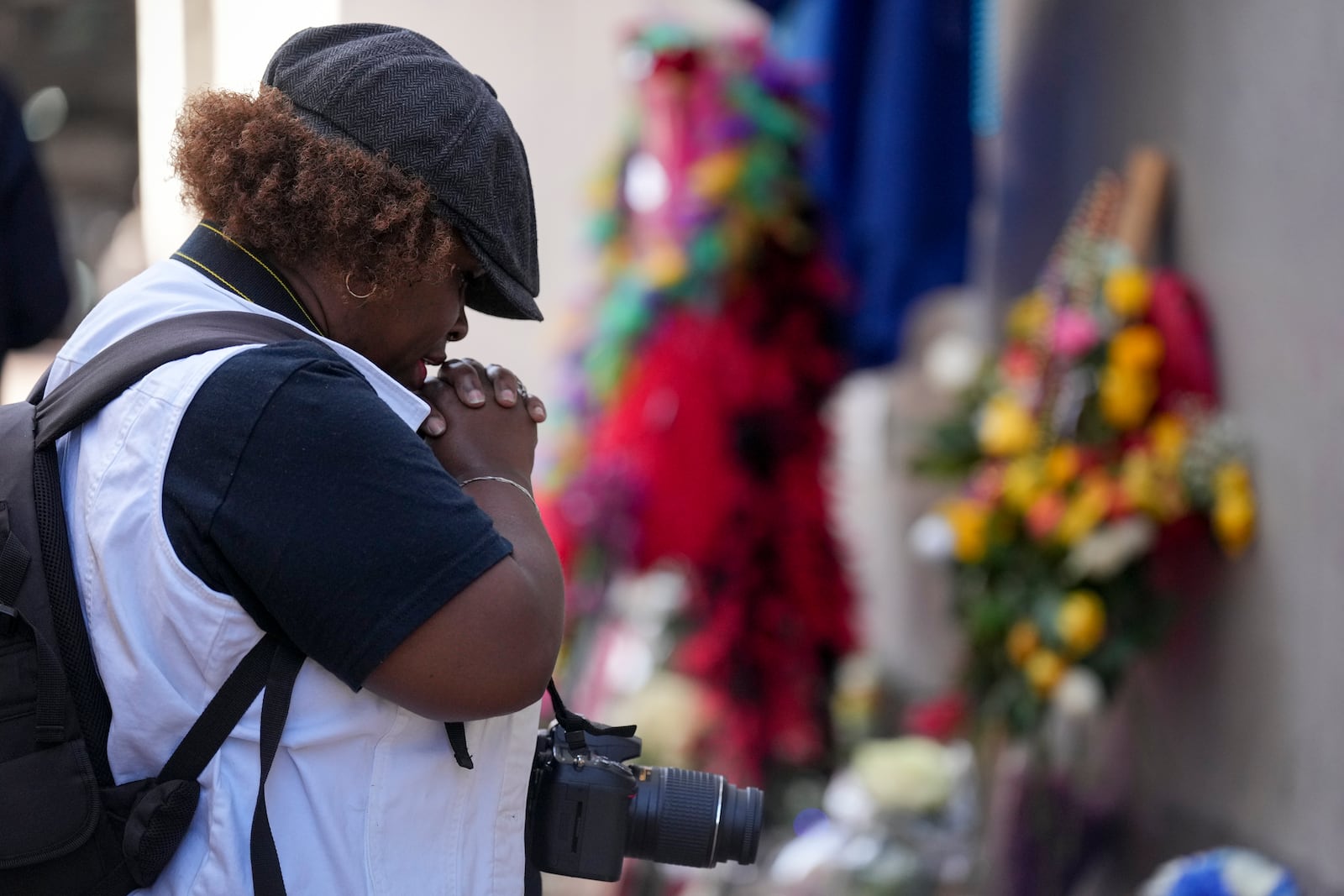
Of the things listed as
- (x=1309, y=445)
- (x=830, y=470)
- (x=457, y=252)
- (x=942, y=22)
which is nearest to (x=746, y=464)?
(x=830, y=470)

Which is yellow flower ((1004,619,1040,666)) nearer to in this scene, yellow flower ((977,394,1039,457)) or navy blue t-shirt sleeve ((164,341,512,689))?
yellow flower ((977,394,1039,457))

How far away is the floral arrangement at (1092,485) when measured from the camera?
7.60 feet

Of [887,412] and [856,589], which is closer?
[856,589]

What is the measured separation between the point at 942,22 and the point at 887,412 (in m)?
1.55

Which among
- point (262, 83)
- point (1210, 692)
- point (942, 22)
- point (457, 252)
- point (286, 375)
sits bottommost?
point (1210, 692)

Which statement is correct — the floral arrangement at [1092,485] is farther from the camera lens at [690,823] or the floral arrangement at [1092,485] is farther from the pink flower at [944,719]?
the camera lens at [690,823]

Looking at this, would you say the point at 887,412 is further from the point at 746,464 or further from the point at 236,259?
the point at 236,259

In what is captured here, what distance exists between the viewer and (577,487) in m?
3.17

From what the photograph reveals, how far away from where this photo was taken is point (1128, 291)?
94.3 inches

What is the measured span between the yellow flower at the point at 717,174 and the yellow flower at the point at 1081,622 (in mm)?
1233

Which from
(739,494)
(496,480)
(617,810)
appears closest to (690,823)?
(617,810)

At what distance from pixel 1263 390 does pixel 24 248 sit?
246cm

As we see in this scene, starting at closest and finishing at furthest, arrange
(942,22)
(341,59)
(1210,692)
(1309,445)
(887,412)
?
(341,59)
(1309,445)
(1210,692)
(942,22)
(887,412)

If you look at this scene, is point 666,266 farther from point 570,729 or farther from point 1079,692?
point 570,729
